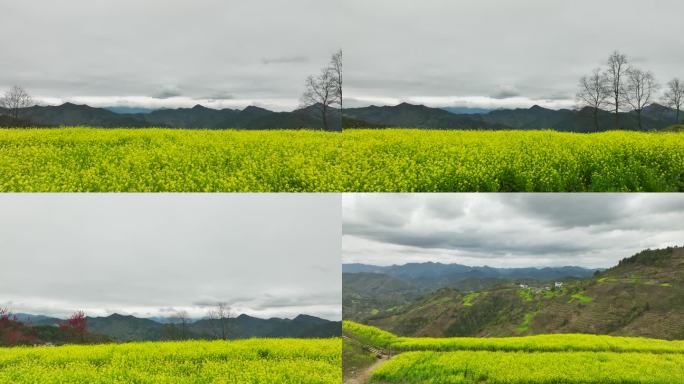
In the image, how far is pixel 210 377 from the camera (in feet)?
30.1

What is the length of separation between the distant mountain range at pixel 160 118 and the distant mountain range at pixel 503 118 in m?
1.75

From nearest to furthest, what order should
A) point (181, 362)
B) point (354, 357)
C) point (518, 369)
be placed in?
point (354, 357), point (518, 369), point (181, 362)

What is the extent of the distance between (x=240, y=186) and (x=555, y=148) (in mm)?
5676

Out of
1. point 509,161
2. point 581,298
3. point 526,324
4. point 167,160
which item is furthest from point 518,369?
point 167,160

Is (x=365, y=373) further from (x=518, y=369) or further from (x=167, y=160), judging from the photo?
(x=167, y=160)

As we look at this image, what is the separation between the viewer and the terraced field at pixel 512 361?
9.22 m

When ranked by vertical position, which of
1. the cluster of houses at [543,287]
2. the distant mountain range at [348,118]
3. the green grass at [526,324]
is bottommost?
the green grass at [526,324]

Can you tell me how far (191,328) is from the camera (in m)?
9.76

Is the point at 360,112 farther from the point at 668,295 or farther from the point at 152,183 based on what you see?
the point at 668,295

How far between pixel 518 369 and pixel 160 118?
26.8ft

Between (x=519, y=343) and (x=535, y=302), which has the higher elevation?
(x=535, y=302)

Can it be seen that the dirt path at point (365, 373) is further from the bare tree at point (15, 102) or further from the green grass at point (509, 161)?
the bare tree at point (15, 102)

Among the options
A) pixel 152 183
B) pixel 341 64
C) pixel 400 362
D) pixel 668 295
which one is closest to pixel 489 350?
pixel 400 362

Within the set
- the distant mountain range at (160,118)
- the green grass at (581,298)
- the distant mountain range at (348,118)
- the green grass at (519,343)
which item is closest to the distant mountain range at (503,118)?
the distant mountain range at (348,118)
